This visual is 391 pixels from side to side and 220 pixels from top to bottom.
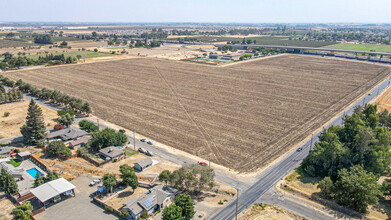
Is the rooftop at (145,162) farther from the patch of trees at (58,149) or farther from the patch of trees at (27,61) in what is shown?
the patch of trees at (27,61)

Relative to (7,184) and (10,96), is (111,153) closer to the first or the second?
(7,184)

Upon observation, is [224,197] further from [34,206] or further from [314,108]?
[314,108]

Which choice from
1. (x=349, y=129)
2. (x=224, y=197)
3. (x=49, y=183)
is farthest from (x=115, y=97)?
(x=349, y=129)

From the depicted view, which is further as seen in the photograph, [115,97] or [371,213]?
[115,97]

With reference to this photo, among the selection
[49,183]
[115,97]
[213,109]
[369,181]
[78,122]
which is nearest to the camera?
[369,181]

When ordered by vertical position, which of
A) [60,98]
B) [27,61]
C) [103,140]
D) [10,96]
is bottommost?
[103,140]

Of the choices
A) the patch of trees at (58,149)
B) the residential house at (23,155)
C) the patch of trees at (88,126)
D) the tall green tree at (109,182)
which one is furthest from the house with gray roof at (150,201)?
the patch of trees at (88,126)

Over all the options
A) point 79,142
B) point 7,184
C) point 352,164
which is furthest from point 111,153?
point 352,164
